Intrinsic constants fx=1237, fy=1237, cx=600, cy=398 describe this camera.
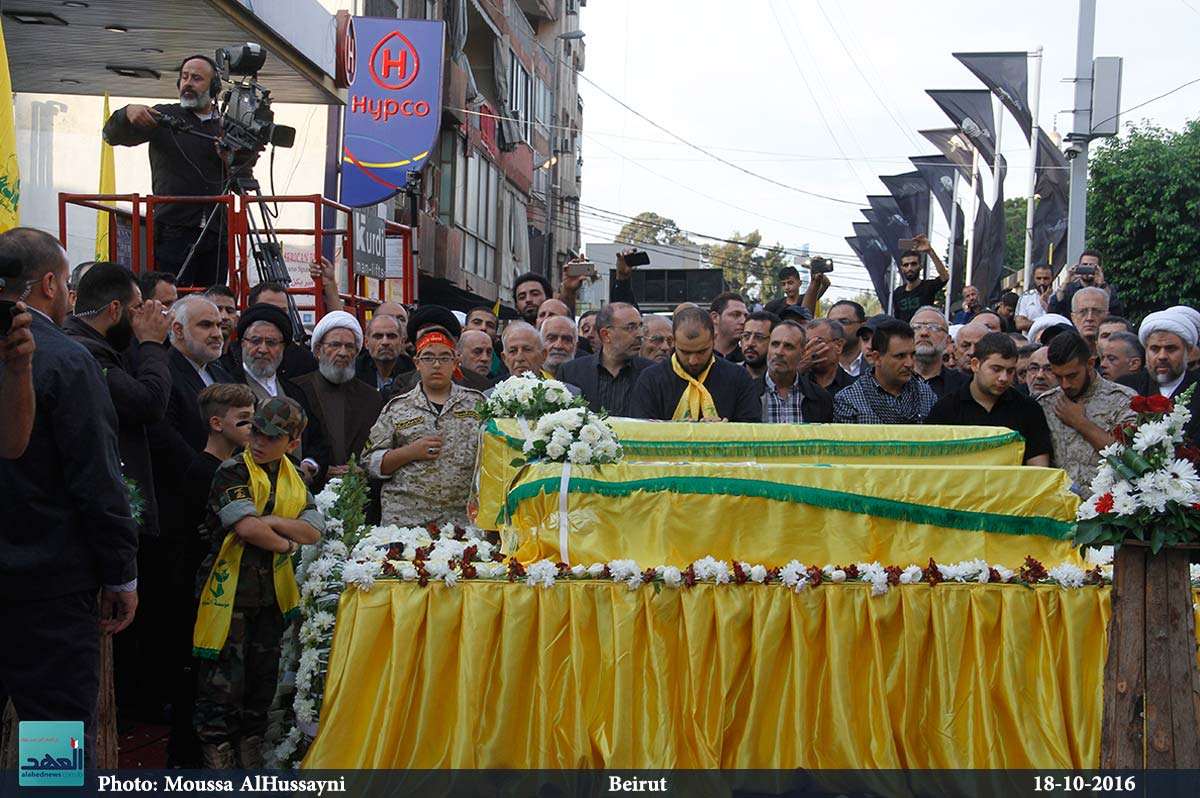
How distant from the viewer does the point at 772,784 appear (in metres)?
5.17

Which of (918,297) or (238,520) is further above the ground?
(918,297)

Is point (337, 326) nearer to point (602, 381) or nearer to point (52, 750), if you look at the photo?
point (602, 381)

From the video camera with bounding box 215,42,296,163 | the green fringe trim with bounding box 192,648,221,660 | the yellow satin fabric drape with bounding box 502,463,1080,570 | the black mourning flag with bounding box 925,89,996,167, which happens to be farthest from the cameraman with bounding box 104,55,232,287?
the black mourning flag with bounding box 925,89,996,167

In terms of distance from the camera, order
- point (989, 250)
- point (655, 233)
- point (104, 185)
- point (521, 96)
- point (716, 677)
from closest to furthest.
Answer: point (716, 677) < point (104, 185) < point (989, 250) < point (521, 96) < point (655, 233)

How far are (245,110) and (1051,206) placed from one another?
36.7 feet

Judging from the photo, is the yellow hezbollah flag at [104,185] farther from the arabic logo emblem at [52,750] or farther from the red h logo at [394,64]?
the arabic logo emblem at [52,750]

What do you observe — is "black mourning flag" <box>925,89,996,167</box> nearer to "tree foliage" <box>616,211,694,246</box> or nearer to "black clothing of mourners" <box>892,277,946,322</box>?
"black clothing of mourners" <box>892,277,946,322</box>

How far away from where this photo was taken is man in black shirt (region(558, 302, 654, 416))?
776cm

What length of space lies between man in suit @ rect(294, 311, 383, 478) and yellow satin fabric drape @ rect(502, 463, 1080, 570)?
215 centimetres

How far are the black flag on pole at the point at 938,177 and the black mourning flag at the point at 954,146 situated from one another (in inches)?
65.5

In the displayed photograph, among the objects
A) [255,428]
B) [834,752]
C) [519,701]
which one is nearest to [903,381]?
[834,752]

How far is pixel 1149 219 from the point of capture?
22.5 metres

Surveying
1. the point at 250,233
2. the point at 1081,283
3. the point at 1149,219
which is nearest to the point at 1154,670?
the point at 250,233

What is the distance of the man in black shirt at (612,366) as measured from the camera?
25.5ft
